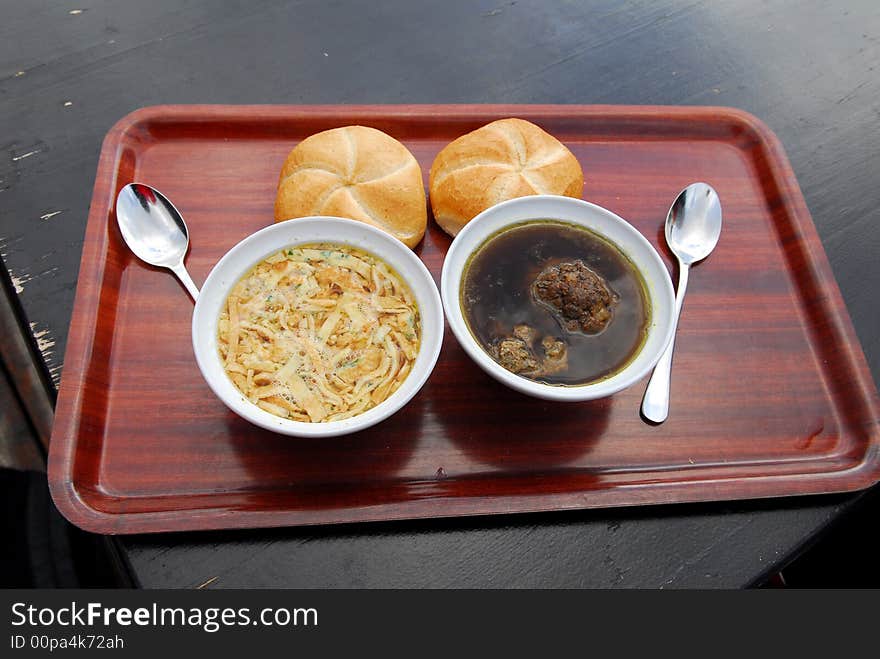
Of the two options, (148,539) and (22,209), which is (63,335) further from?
(148,539)

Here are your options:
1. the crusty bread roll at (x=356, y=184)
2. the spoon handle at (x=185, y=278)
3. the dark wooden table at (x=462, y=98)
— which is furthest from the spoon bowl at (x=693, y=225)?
the spoon handle at (x=185, y=278)

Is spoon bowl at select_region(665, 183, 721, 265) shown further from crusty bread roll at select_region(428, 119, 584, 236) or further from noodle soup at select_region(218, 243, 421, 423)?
noodle soup at select_region(218, 243, 421, 423)

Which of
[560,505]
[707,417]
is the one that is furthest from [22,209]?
[707,417]

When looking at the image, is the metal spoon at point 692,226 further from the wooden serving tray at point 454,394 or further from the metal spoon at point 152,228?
the metal spoon at point 152,228

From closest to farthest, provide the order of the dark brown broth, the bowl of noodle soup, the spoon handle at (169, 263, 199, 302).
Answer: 1. the bowl of noodle soup
2. the dark brown broth
3. the spoon handle at (169, 263, 199, 302)

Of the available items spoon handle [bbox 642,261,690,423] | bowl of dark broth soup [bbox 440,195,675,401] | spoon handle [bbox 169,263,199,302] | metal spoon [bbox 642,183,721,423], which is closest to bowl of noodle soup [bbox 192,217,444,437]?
bowl of dark broth soup [bbox 440,195,675,401]
